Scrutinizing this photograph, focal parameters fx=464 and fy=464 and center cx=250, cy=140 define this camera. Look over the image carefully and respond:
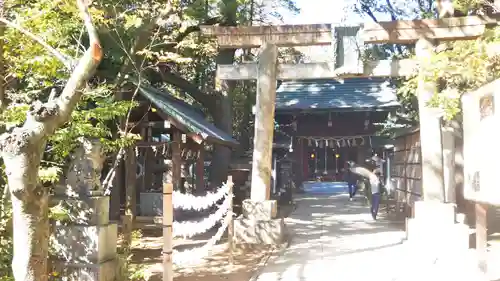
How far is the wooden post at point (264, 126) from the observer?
10.1m

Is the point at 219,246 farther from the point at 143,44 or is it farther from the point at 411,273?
the point at 143,44

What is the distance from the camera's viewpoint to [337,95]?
2278 centimetres

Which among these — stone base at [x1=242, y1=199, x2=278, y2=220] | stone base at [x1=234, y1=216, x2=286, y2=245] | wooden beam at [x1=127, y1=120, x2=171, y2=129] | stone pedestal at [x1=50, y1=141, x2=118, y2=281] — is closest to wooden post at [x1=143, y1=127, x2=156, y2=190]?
wooden beam at [x1=127, y1=120, x2=171, y2=129]

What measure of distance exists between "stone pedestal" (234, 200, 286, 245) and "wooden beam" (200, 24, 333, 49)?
139 inches

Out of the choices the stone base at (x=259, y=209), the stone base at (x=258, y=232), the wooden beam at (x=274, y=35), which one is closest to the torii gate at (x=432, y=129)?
the wooden beam at (x=274, y=35)

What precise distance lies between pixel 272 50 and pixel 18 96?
5.31m

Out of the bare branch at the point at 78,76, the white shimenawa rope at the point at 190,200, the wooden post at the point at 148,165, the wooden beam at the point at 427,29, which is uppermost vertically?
the wooden beam at the point at 427,29

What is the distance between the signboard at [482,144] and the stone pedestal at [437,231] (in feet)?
10.8

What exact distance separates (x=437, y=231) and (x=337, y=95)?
1436 centimetres

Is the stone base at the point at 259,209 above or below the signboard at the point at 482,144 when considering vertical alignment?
below

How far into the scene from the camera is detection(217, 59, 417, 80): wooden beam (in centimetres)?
1021

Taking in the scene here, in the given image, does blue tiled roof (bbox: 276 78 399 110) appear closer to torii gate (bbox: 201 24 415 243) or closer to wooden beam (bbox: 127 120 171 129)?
wooden beam (bbox: 127 120 171 129)

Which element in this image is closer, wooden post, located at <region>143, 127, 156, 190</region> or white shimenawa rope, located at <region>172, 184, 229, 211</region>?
white shimenawa rope, located at <region>172, 184, 229, 211</region>

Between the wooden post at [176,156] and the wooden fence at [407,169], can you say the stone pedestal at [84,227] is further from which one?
the wooden fence at [407,169]
